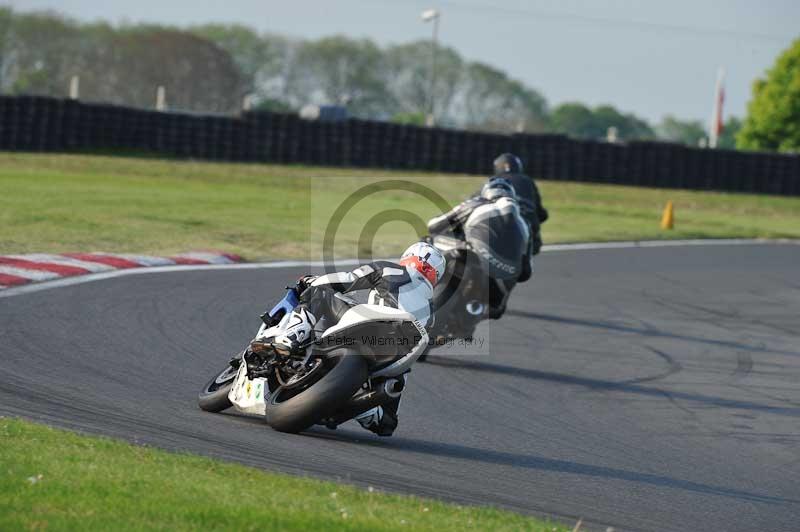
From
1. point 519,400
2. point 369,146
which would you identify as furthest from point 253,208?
point 519,400

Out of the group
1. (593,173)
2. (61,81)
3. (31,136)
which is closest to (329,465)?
(31,136)

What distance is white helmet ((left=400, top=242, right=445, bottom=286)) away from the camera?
7281 millimetres

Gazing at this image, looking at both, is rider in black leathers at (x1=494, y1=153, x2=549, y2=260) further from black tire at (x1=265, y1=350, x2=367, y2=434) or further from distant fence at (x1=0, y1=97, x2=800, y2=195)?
distant fence at (x1=0, y1=97, x2=800, y2=195)

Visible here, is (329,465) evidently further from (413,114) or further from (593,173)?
(413,114)

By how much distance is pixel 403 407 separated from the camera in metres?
8.44

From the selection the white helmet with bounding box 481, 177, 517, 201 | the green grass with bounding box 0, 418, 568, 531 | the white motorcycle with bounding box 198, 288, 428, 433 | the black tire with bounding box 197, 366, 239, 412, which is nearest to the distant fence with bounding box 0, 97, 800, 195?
the white helmet with bounding box 481, 177, 517, 201

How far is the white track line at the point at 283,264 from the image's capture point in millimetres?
11331

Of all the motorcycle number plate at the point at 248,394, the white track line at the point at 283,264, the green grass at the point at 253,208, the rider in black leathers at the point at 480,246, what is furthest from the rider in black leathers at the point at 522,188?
the motorcycle number plate at the point at 248,394

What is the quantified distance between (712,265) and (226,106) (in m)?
57.7

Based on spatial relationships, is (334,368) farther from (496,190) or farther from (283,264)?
(283,264)

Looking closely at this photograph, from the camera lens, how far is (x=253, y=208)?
879 inches

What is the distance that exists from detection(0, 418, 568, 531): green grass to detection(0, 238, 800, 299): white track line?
200 inches

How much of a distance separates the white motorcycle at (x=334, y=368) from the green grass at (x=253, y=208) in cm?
731

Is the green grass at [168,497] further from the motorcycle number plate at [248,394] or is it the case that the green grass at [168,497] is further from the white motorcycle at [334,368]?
the motorcycle number plate at [248,394]
